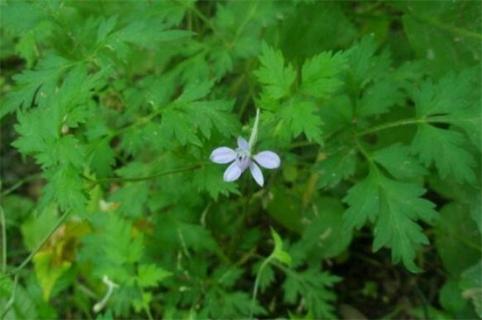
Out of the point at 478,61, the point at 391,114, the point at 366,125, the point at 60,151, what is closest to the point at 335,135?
the point at 366,125

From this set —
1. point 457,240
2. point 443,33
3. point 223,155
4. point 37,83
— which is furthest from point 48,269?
point 443,33

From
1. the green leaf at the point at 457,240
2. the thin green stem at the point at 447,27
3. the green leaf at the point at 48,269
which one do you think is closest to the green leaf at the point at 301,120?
the thin green stem at the point at 447,27

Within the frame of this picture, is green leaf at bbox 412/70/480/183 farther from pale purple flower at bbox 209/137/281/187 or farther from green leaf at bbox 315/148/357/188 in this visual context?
pale purple flower at bbox 209/137/281/187

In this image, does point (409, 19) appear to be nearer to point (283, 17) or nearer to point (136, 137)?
point (283, 17)

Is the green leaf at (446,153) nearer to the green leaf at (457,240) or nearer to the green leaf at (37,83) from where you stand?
the green leaf at (457,240)

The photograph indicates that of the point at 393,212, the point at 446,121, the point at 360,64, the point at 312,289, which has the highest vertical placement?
the point at 360,64

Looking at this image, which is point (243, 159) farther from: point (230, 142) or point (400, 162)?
point (400, 162)
